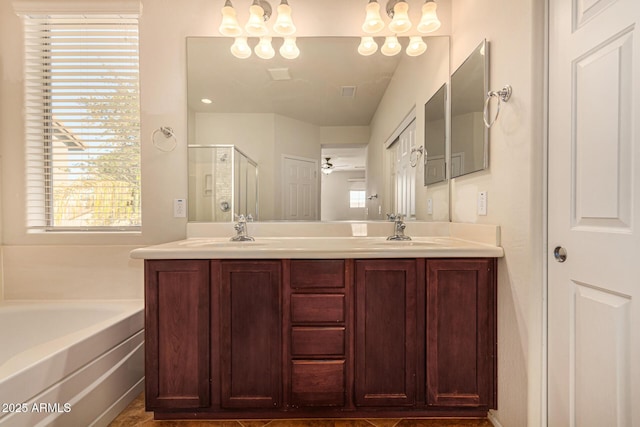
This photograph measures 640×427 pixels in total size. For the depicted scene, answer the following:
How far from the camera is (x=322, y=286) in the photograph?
1396 mm

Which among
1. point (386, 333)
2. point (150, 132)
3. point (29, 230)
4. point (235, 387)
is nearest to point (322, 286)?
point (386, 333)

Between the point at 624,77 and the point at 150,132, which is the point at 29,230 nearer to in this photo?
the point at 150,132

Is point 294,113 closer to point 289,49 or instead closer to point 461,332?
point 289,49

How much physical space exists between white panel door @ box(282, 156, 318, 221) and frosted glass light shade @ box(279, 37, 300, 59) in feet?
2.23

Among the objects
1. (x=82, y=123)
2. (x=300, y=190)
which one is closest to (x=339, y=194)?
(x=300, y=190)

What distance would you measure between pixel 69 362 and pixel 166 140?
1.31 m

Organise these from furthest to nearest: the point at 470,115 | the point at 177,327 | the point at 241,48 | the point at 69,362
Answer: the point at 241,48
the point at 470,115
the point at 177,327
the point at 69,362

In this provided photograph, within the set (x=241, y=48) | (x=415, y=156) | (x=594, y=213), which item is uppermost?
→ (x=241, y=48)

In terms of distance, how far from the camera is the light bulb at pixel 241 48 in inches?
74.7

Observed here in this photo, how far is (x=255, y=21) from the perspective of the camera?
1802 millimetres

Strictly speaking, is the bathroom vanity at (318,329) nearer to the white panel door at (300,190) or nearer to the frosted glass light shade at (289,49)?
the white panel door at (300,190)

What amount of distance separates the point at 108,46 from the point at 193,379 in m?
2.16

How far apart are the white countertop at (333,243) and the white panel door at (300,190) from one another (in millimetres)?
79

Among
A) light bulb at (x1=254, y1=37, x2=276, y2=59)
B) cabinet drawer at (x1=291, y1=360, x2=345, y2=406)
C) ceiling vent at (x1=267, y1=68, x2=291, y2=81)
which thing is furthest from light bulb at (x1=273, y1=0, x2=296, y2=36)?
cabinet drawer at (x1=291, y1=360, x2=345, y2=406)
